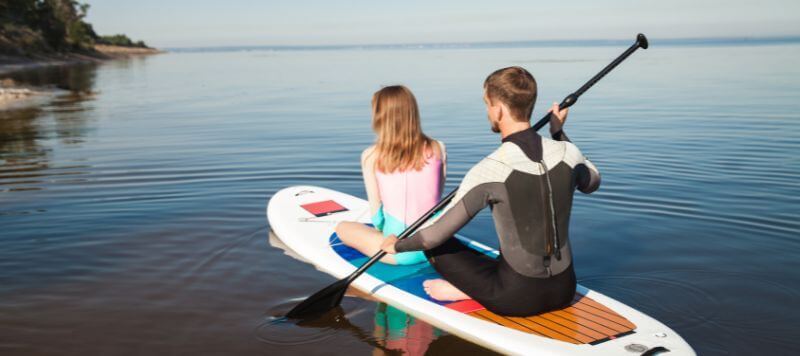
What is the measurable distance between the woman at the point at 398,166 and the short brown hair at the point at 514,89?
3.02ft

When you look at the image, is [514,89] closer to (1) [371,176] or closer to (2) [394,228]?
(1) [371,176]

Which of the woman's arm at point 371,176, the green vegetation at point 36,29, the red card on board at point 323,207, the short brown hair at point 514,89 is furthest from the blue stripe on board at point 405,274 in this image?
the green vegetation at point 36,29

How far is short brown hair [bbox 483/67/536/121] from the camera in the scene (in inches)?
136

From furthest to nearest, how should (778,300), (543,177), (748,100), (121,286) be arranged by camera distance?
1. (748,100)
2. (121,286)
3. (778,300)
4. (543,177)

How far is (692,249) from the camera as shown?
6.05m

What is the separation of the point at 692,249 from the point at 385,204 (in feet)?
10.3

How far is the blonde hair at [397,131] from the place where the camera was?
4324mm

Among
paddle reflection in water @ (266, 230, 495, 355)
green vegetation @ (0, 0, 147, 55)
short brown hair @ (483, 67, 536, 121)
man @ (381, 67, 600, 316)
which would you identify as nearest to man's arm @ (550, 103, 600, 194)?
man @ (381, 67, 600, 316)

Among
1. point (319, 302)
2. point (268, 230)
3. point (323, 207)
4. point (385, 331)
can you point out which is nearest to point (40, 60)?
point (268, 230)

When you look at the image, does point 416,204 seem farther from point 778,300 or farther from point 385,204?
point 778,300

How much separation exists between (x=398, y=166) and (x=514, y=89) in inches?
49.1

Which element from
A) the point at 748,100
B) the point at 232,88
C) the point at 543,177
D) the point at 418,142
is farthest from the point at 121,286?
the point at 232,88

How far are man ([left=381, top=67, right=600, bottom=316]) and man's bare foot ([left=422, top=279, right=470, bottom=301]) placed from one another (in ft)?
1.48

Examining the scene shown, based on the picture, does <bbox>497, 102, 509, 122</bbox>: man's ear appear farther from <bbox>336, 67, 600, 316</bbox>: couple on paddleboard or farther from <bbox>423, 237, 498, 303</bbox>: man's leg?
<bbox>423, 237, 498, 303</bbox>: man's leg
